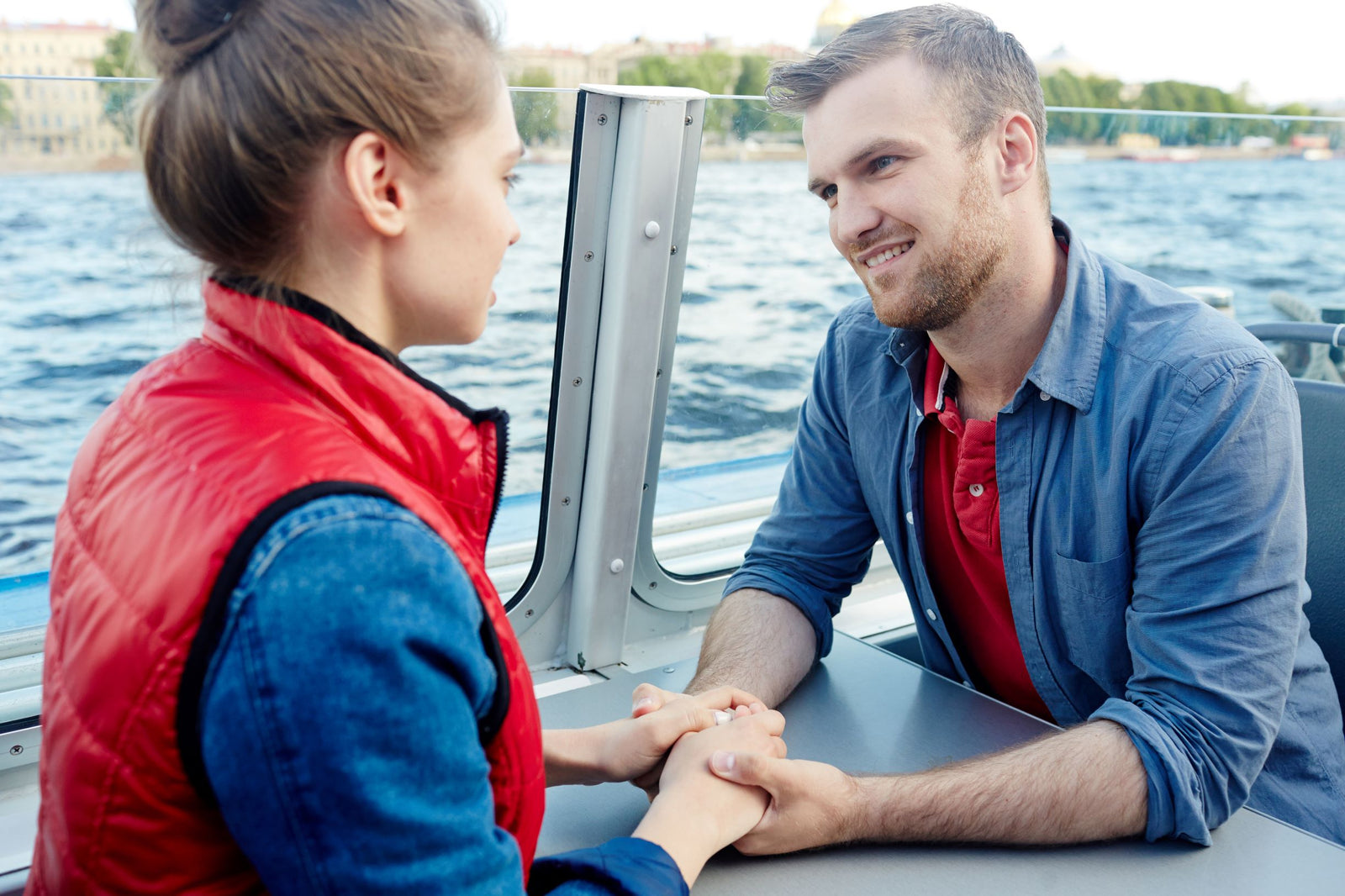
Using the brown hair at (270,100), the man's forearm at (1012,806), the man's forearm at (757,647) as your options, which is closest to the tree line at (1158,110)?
the man's forearm at (757,647)

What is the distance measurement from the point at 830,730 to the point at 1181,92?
2.53 m

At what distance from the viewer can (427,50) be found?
86 cm

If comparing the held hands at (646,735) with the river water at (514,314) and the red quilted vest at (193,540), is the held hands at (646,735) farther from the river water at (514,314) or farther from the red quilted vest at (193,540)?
the river water at (514,314)

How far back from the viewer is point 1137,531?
1.56m

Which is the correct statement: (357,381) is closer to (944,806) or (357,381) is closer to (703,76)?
(944,806)

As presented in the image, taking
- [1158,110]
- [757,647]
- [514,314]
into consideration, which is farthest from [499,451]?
[1158,110]

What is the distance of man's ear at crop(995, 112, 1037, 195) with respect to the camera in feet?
5.81

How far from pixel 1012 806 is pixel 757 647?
518 mm

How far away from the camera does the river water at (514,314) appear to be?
1.74 m

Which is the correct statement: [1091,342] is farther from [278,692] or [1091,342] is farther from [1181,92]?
[1181,92]

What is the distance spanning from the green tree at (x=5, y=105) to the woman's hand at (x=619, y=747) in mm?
1189

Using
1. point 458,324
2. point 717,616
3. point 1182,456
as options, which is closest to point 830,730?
point 717,616

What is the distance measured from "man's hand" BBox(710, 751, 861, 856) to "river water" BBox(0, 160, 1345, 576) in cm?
79

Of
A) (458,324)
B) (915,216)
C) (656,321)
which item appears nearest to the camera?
(458,324)
